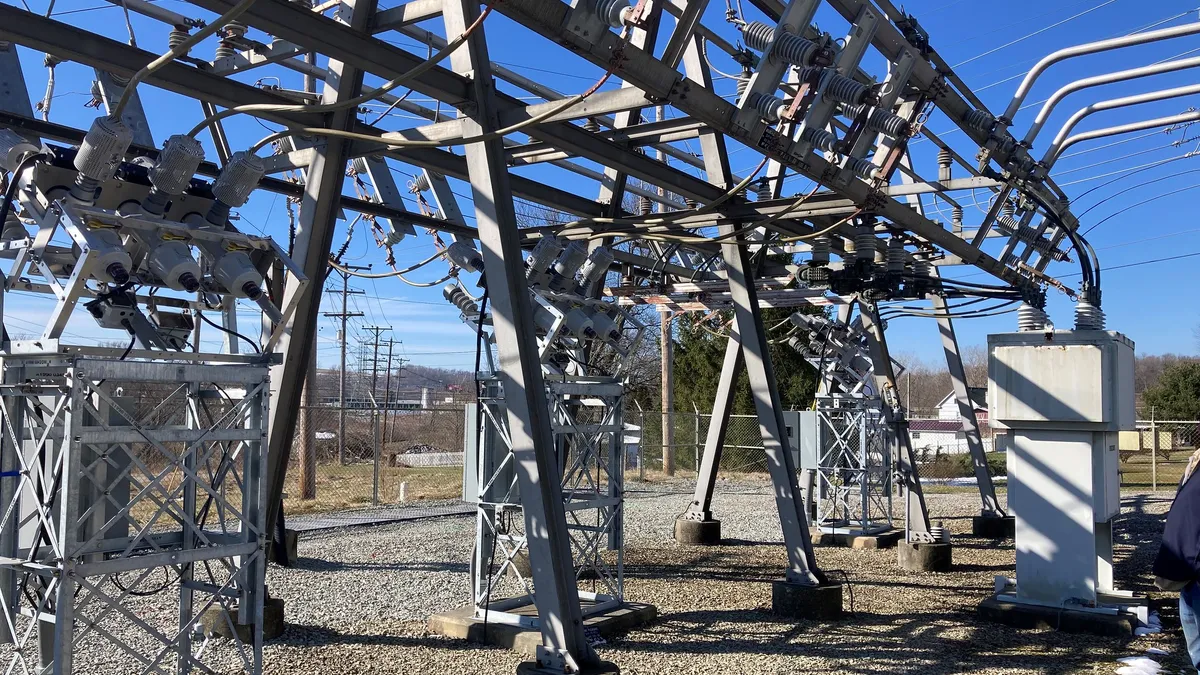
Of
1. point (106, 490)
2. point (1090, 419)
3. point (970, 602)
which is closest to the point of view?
point (106, 490)

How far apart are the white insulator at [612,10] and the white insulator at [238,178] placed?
84.3 inches

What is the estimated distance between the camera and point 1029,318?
9.70 meters

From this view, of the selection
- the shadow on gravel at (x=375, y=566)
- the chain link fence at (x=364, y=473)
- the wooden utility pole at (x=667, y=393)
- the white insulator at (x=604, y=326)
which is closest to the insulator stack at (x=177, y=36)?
the white insulator at (x=604, y=326)

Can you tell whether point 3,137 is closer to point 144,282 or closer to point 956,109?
point 144,282

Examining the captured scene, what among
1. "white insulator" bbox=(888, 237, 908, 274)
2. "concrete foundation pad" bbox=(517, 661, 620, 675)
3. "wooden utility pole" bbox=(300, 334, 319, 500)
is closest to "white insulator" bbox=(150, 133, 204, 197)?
"concrete foundation pad" bbox=(517, 661, 620, 675)

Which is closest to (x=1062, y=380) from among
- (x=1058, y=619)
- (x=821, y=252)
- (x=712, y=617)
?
(x=1058, y=619)

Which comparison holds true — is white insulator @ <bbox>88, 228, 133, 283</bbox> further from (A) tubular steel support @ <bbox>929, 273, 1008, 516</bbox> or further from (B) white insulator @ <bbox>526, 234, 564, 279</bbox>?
(A) tubular steel support @ <bbox>929, 273, 1008, 516</bbox>

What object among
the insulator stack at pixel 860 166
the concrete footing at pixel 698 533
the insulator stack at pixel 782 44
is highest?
the insulator stack at pixel 782 44

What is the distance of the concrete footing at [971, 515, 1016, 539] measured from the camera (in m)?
15.9

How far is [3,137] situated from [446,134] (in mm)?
2771

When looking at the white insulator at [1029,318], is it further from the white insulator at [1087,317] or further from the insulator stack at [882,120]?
the insulator stack at [882,120]

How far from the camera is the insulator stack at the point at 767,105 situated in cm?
699

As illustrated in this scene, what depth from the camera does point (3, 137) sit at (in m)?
5.39

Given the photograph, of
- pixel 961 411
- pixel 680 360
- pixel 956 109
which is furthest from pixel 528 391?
pixel 680 360
